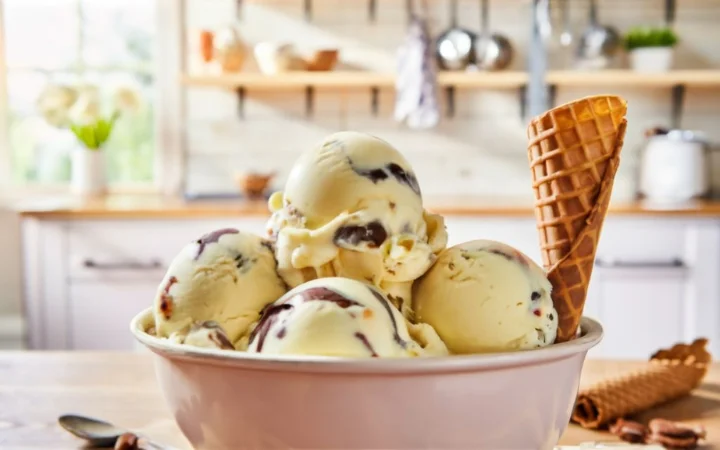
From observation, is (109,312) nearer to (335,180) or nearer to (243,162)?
(243,162)

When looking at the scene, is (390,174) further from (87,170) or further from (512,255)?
(87,170)

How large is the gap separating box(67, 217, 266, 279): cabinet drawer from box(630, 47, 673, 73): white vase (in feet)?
5.11

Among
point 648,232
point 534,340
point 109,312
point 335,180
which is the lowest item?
point 109,312

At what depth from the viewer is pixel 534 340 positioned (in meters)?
0.56

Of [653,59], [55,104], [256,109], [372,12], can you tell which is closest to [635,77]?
[653,59]

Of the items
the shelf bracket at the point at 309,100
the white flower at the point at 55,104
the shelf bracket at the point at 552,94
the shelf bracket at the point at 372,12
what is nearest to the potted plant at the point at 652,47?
the shelf bracket at the point at 552,94

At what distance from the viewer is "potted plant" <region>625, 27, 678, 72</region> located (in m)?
2.63

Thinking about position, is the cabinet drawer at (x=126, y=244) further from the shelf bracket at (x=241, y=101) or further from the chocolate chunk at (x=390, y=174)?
the chocolate chunk at (x=390, y=174)

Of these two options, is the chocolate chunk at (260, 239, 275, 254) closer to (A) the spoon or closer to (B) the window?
(A) the spoon

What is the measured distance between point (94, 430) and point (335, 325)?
13.0 inches

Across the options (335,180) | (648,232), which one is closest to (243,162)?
(648,232)

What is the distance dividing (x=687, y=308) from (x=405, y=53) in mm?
1295

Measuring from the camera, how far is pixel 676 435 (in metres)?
0.69

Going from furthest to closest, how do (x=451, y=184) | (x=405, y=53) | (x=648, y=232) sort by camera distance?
(x=451, y=184) → (x=405, y=53) → (x=648, y=232)
